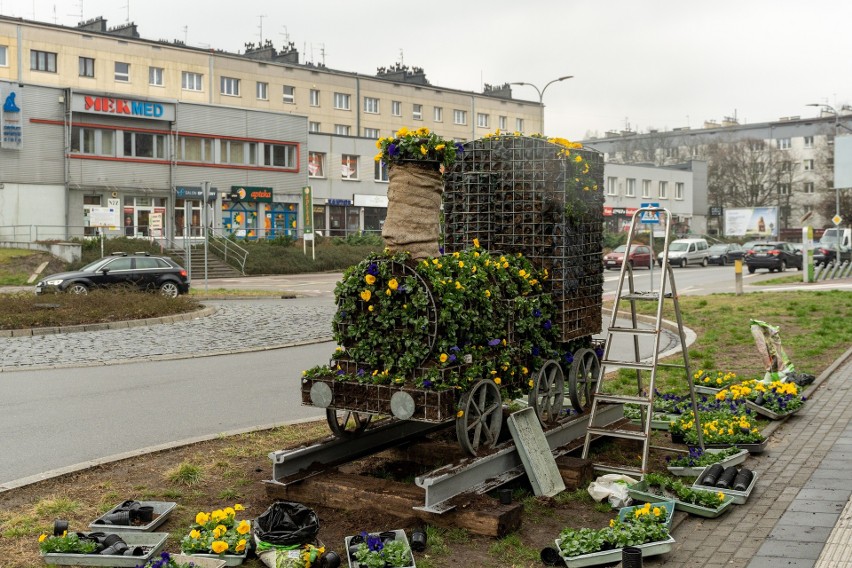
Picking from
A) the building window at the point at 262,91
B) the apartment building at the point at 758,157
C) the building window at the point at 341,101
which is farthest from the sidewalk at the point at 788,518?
the apartment building at the point at 758,157

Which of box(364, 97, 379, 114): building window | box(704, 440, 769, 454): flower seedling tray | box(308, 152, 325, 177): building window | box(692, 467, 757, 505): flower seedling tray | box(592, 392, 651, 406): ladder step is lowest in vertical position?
box(692, 467, 757, 505): flower seedling tray

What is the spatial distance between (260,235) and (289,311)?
2949cm

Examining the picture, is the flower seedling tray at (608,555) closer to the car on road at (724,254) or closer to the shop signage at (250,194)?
the shop signage at (250,194)

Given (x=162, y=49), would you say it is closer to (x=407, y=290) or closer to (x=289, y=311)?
(x=289, y=311)

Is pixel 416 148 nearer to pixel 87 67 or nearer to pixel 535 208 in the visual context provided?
pixel 535 208

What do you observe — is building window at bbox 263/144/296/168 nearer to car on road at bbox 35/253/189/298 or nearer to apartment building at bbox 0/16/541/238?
apartment building at bbox 0/16/541/238

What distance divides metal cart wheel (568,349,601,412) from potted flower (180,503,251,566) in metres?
3.78

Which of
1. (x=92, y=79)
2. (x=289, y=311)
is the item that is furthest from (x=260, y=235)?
(x=289, y=311)

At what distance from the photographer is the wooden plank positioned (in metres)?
6.09

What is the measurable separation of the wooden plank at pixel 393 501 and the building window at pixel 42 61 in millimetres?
59316

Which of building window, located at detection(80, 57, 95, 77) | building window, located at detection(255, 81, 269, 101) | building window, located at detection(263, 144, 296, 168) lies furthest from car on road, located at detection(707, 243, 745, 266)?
building window, located at detection(80, 57, 95, 77)

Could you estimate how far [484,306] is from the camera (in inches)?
284

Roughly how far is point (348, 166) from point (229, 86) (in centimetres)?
1382

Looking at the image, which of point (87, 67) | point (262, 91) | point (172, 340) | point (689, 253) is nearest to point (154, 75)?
point (87, 67)
